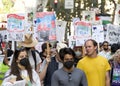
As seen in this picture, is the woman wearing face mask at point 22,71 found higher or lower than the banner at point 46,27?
lower

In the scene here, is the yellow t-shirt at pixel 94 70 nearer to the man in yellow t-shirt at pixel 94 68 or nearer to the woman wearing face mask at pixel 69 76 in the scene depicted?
the man in yellow t-shirt at pixel 94 68

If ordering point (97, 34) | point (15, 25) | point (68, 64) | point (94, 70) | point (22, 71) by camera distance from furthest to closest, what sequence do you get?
1. point (97, 34)
2. point (15, 25)
3. point (94, 70)
4. point (68, 64)
5. point (22, 71)

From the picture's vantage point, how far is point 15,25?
1103 centimetres

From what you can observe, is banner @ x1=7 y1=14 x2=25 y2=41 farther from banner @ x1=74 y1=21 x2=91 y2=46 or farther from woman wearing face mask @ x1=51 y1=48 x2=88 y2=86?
woman wearing face mask @ x1=51 y1=48 x2=88 y2=86

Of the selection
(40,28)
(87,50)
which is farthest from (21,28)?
(87,50)

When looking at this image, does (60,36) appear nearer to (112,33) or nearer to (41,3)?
(112,33)

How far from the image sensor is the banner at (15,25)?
1083 centimetres

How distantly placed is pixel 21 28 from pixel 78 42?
76.4 inches

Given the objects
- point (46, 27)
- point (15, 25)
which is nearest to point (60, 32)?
point (15, 25)

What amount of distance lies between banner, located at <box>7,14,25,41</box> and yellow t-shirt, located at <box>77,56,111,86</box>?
2.51 meters

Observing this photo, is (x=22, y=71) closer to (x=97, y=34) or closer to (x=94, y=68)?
(x=94, y=68)

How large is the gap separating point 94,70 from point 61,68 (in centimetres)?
98

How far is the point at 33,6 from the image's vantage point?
17.4 meters

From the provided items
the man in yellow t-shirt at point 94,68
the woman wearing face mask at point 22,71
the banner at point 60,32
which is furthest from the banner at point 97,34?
the woman wearing face mask at point 22,71
